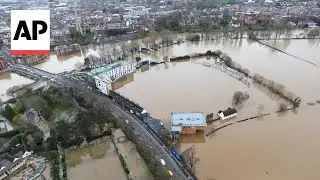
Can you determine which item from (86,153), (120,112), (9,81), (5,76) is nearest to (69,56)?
(5,76)

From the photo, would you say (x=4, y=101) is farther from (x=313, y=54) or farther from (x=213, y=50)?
(x=313, y=54)

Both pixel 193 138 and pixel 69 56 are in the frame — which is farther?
pixel 69 56

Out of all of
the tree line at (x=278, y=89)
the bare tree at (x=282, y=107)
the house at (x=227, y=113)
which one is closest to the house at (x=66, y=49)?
the tree line at (x=278, y=89)

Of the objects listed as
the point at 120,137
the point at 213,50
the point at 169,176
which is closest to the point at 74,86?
the point at 120,137

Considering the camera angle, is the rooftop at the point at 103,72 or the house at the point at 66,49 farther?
the house at the point at 66,49

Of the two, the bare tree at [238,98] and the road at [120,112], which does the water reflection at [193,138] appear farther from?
the bare tree at [238,98]

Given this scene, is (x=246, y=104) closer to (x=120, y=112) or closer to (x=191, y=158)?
(x=191, y=158)
